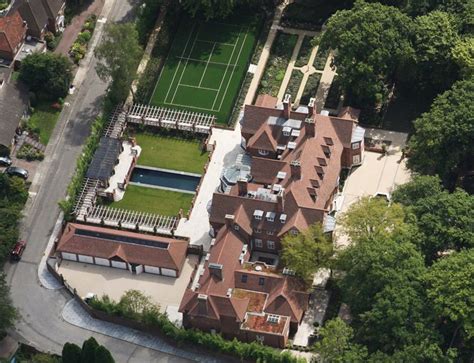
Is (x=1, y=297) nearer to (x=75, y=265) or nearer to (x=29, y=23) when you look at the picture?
(x=75, y=265)

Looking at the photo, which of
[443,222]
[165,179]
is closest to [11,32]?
[165,179]

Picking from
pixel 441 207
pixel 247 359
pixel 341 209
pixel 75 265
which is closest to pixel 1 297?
pixel 75 265

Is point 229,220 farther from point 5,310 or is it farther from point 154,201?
point 5,310

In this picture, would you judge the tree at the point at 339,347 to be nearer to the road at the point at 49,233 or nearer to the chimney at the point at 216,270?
the chimney at the point at 216,270

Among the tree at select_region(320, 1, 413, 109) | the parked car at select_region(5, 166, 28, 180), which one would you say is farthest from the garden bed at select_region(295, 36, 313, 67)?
the parked car at select_region(5, 166, 28, 180)

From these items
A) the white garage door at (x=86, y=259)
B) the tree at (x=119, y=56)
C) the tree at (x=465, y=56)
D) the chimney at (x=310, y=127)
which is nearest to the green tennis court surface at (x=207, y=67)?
the tree at (x=119, y=56)

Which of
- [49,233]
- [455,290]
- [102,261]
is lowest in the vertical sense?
[102,261]

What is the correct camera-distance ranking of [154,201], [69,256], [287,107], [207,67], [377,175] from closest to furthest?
[69,256], [287,107], [377,175], [154,201], [207,67]
